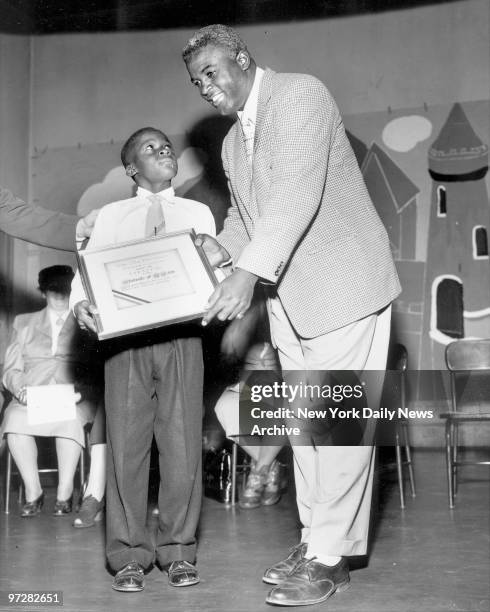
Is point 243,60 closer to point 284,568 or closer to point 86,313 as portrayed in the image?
point 86,313

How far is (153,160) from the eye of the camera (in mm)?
2912

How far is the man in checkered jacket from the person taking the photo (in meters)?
2.35

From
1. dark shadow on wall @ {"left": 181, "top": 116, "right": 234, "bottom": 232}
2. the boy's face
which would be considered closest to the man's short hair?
the boy's face

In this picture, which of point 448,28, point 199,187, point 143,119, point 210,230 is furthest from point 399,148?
point 210,230

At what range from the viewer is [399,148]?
20.3ft

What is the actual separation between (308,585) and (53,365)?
2655 mm

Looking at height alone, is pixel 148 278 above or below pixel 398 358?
above

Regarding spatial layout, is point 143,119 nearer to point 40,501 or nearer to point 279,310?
point 40,501

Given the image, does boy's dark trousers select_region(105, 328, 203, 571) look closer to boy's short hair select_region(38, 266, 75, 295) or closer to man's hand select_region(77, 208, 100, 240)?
man's hand select_region(77, 208, 100, 240)

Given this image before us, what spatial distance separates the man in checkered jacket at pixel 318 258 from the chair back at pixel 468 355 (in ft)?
7.31

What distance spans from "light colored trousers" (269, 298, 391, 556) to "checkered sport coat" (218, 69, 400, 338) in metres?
0.07

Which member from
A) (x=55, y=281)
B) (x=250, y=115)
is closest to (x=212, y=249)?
(x=250, y=115)

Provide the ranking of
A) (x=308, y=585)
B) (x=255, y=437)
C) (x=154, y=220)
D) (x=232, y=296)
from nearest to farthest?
(x=232, y=296) < (x=308, y=585) < (x=154, y=220) < (x=255, y=437)

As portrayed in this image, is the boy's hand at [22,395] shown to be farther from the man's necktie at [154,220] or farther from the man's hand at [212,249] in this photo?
the man's hand at [212,249]
